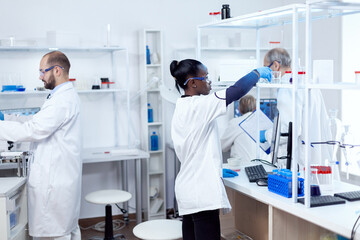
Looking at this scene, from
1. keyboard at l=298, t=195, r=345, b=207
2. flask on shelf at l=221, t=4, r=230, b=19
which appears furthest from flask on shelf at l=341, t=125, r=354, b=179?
flask on shelf at l=221, t=4, r=230, b=19

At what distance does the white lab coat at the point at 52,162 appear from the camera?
2.89 metres

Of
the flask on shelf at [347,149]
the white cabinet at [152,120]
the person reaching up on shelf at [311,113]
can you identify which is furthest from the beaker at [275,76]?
the white cabinet at [152,120]

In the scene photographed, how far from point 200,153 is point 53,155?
114cm

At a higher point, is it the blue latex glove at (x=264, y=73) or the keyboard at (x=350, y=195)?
the blue latex glove at (x=264, y=73)

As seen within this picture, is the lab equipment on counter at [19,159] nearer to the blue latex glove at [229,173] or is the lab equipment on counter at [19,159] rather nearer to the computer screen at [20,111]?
the computer screen at [20,111]

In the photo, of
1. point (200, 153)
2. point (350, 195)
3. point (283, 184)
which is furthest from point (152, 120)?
point (350, 195)

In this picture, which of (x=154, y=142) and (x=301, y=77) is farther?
(x=154, y=142)

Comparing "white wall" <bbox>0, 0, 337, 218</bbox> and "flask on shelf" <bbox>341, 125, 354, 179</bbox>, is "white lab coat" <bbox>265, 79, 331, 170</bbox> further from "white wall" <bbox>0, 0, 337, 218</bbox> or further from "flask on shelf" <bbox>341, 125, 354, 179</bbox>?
"white wall" <bbox>0, 0, 337, 218</bbox>

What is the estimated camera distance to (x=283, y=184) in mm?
2186

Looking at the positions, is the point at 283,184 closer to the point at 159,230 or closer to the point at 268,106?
the point at 159,230

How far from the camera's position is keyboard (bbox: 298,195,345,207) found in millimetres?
2027

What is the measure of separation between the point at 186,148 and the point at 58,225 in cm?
121

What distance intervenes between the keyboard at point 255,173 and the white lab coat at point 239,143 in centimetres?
98

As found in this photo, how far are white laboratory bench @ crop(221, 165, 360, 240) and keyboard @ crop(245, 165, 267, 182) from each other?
1.3 inches
